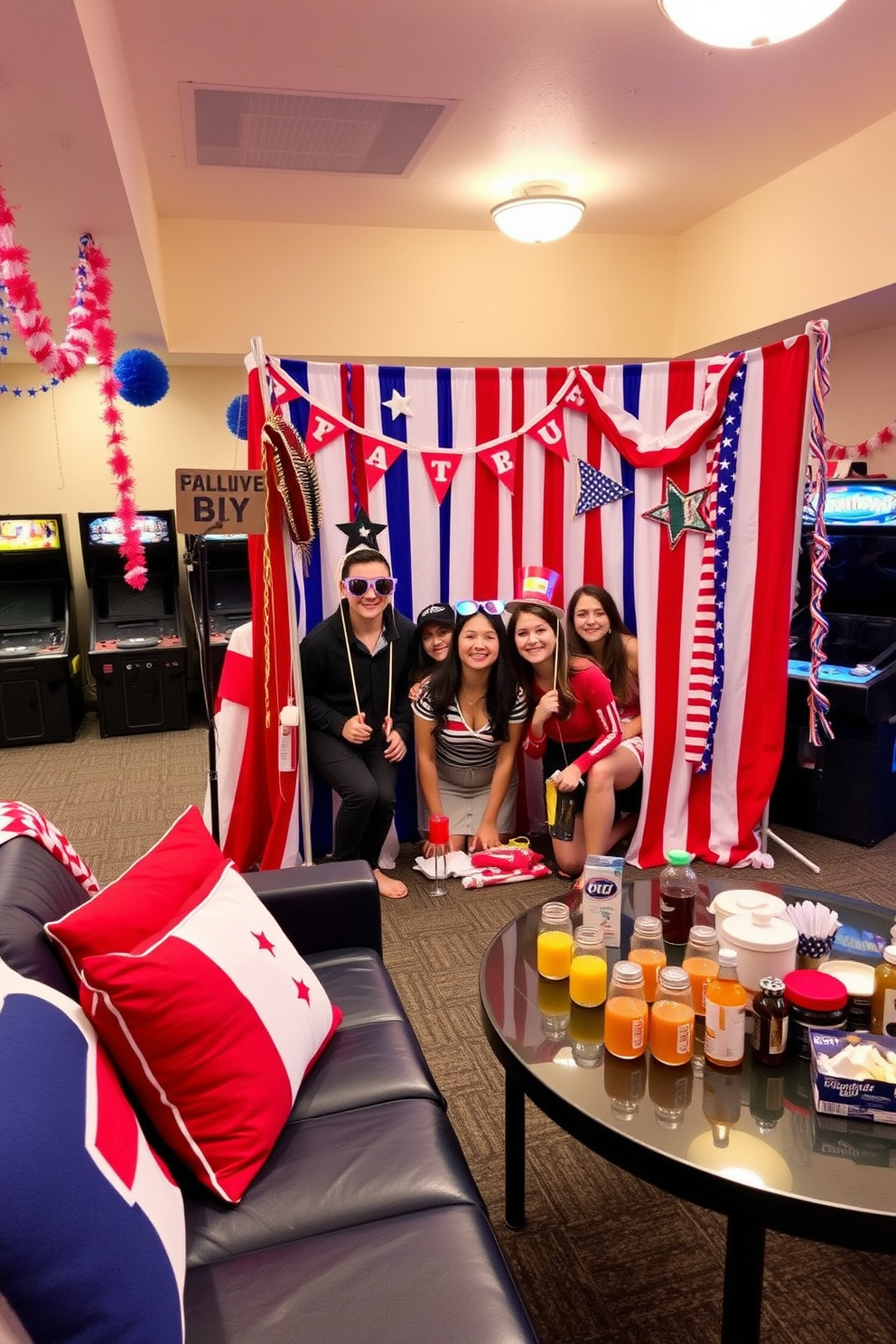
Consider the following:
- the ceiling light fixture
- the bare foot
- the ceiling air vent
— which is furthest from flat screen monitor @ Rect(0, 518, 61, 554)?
the bare foot

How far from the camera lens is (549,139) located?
3.83 m

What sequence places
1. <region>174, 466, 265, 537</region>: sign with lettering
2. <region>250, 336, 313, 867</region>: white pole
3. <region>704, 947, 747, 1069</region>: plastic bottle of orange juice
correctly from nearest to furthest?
<region>704, 947, 747, 1069</region>: plastic bottle of orange juice
<region>174, 466, 265, 537</region>: sign with lettering
<region>250, 336, 313, 867</region>: white pole

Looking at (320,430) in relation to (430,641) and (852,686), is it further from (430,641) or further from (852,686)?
(852,686)

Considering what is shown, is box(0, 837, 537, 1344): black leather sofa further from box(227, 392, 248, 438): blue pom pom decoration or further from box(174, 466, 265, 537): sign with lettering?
box(227, 392, 248, 438): blue pom pom decoration

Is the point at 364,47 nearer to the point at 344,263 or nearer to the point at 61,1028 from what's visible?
the point at 344,263

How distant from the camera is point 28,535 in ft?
18.0

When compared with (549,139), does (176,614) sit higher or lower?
lower

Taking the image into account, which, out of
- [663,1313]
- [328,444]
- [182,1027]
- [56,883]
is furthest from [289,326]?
[663,1313]

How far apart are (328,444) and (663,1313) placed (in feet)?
9.02

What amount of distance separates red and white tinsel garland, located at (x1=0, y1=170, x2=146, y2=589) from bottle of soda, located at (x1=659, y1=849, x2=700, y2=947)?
265cm

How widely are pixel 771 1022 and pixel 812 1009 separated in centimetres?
12

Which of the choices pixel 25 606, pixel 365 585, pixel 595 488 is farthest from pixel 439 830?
pixel 25 606

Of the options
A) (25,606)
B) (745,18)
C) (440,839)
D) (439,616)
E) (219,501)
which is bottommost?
(440,839)

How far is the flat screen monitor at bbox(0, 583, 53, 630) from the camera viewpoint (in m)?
5.54
